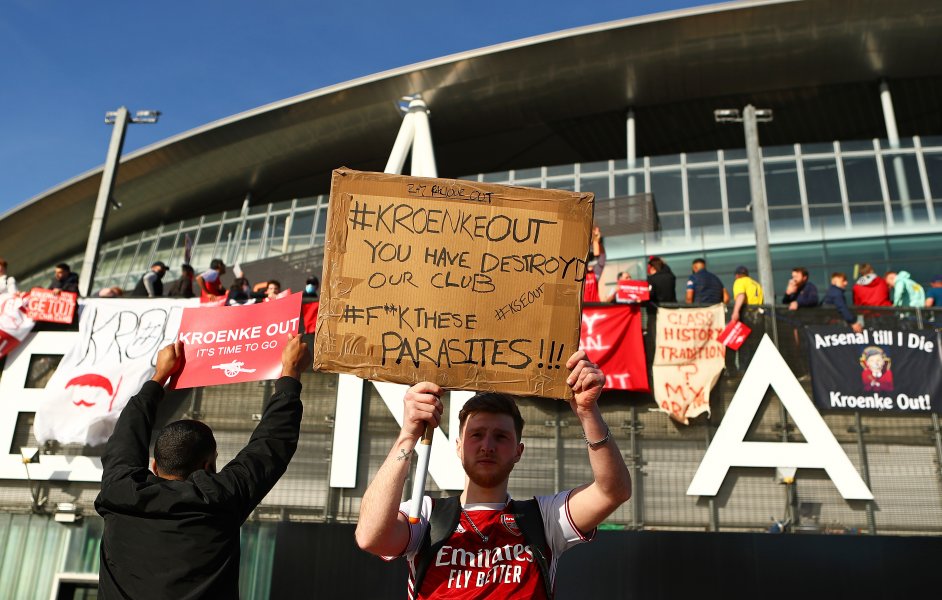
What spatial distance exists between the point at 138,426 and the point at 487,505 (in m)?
1.51

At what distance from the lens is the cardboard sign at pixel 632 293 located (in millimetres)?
10422

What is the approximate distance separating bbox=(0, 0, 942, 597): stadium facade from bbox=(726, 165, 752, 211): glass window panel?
61mm

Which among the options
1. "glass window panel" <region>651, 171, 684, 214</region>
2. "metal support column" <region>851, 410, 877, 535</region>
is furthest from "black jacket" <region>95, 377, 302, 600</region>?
"glass window panel" <region>651, 171, 684, 214</region>

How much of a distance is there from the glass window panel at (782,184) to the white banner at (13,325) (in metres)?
18.6

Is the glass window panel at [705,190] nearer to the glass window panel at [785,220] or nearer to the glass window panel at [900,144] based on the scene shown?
the glass window panel at [785,220]

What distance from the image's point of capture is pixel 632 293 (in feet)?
34.3

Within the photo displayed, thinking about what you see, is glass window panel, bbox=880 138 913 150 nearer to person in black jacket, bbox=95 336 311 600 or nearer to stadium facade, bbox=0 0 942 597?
stadium facade, bbox=0 0 942 597

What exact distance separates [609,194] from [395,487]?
20.7m

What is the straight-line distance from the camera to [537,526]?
124 inches

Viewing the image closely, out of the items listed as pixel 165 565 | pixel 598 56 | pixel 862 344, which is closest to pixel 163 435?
pixel 165 565

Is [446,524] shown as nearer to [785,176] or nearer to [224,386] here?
[224,386]

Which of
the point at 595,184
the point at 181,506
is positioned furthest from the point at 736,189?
the point at 181,506

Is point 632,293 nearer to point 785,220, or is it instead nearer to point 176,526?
point 176,526

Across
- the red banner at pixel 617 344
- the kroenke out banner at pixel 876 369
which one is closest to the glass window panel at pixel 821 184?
the kroenke out banner at pixel 876 369
